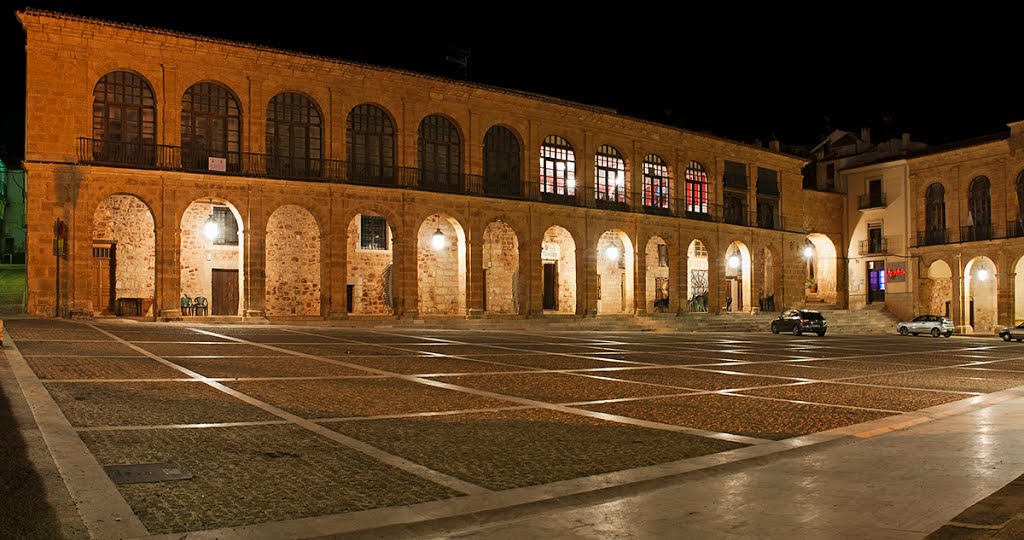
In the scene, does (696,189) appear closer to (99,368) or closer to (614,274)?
(614,274)

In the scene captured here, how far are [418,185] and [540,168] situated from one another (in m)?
6.94

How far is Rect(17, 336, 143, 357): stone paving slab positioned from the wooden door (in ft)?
46.7

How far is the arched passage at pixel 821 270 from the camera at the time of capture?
53.3 meters

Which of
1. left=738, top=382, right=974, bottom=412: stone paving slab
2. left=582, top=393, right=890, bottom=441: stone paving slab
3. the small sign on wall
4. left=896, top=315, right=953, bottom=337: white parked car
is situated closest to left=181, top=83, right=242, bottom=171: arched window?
left=582, top=393, right=890, bottom=441: stone paving slab

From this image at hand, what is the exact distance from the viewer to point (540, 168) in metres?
38.9

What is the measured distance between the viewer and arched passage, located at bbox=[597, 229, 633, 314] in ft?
139

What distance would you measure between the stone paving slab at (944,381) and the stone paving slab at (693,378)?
2.09 meters

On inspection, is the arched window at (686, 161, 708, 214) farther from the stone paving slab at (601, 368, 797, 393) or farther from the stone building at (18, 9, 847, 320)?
the stone paving slab at (601, 368, 797, 393)

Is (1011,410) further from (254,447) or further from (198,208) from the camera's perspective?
(198,208)

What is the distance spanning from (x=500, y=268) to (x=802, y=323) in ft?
47.3

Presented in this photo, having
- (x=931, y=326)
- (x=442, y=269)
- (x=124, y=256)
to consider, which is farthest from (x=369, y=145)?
(x=931, y=326)

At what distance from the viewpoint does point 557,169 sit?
39.7m

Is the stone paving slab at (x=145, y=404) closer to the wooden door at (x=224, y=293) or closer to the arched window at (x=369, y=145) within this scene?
the wooden door at (x=224, y=293)

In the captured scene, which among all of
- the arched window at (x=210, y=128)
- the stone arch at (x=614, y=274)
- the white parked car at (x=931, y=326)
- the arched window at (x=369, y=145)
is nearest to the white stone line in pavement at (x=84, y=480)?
the arched window at (x=210, y=128)
